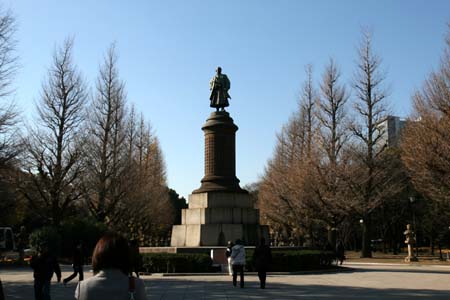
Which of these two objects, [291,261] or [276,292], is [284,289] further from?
[291,261]

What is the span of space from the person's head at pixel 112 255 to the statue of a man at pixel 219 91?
69.8 feet

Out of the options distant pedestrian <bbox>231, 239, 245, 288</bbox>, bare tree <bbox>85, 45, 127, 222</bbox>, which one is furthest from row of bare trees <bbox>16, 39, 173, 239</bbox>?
distant pedestrian <bbox>231, 239, 245, 288</bbox>

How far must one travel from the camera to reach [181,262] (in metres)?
18.7

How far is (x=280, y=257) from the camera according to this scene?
19.4 meters

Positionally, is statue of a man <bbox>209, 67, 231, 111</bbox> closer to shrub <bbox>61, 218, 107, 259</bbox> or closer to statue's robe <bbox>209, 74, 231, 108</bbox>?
statue's robe <bbox>209, 74, 231, 108</bbox>

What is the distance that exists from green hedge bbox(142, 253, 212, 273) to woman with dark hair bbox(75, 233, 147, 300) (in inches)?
620

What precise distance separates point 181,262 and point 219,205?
418cm

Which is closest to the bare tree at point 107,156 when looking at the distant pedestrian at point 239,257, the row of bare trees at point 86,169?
the row of bare trees at point 86,169

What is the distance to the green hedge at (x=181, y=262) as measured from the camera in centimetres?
1867

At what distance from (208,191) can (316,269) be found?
5907mm

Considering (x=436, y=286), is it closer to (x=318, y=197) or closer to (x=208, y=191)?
(x=208, y=191)

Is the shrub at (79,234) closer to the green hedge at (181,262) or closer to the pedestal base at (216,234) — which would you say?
the pedestal base at (216,234)

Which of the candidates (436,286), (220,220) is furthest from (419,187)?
(436,286)

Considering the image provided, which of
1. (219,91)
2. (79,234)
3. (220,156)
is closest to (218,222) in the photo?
(220,156)
